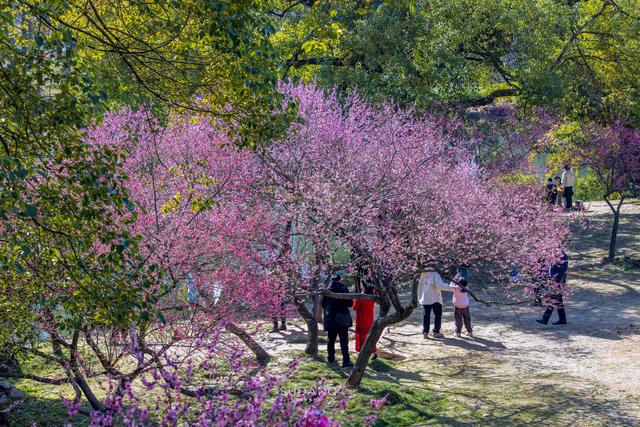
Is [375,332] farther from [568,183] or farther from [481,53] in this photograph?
[568,183]

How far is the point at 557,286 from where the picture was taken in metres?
14.8

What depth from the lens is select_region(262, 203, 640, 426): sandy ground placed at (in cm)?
1100

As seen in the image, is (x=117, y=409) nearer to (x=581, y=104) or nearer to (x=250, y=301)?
(x=250, y=301)


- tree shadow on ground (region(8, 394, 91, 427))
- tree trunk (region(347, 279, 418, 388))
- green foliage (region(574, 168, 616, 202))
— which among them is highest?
green foliage (region(574, 168, 616, 202))

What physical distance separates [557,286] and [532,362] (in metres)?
1.67

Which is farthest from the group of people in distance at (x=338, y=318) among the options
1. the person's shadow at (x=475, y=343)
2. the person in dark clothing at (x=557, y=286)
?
the person in dark clothing at (x=557, y=286)

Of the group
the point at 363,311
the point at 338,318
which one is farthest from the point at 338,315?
the point at 363,311

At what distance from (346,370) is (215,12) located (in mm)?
7101

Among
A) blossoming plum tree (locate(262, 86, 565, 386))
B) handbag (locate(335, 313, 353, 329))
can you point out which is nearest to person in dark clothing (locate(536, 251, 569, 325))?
blossoming plum tree (locate(262, 86, 565, 386))

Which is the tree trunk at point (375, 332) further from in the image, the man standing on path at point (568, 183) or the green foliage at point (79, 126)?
the man standing on path at point (568, 183)

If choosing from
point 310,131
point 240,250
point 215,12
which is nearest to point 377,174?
point 310,131

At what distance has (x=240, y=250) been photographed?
34.9ft

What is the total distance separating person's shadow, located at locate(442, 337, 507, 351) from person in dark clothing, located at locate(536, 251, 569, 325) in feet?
4.05

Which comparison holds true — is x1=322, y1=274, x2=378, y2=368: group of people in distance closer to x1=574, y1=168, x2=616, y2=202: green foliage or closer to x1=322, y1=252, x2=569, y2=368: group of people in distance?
x1=322, y1=252, x2=569, y2=368: group of people in distance
